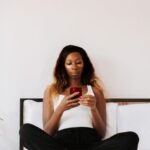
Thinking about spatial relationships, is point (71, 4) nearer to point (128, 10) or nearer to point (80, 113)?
point (128, 10)

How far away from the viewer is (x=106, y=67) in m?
2.62

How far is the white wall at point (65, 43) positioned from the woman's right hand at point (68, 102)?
0.49 metres

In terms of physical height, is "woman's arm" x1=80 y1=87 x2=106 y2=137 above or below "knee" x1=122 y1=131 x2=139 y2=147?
above

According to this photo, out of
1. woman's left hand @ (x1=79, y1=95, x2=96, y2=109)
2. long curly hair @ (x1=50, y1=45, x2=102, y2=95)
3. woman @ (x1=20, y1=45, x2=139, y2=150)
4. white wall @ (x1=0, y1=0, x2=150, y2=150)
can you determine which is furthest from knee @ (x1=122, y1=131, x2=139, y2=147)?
white wall @ (x1=0, y1=0, x2=150, y2=150)

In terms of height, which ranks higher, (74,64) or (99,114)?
(74,64)

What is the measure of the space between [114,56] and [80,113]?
611 millimetres

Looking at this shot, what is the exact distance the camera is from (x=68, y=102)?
2094 millimetres

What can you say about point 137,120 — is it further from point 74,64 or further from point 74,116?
point 74,64

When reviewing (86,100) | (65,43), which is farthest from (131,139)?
(65,43)

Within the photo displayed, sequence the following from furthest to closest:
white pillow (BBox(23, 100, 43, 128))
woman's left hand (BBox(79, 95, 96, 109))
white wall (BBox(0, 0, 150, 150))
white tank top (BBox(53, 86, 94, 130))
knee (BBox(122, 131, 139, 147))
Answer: white wall (BBox(0, 0, 150, 150)) → white pillow (BBox(23, 100, 43, 128)) → white tank top (BBox(53, 86, 94, 130)) → woman's left hand (BBox(79, 95, 96, 109)) → knee (BBox(122, 131, 139, 147))

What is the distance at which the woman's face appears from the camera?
7.56 feet

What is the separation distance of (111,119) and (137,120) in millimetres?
183

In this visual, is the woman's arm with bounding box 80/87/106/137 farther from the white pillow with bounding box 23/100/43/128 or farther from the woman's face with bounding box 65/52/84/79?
the white pillow with bounding box 23/100/43/128

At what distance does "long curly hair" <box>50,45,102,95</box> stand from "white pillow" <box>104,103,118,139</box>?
16 cm
